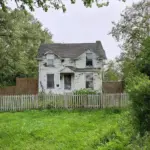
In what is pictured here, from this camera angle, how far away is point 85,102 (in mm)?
16859

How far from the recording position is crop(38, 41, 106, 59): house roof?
25.3 metres

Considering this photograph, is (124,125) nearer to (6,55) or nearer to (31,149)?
(31,149)

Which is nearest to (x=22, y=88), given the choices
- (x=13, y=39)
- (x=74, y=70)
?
(x=13, y=39)

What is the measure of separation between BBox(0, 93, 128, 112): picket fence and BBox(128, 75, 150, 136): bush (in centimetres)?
996

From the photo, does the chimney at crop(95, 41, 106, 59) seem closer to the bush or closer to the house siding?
the house siding

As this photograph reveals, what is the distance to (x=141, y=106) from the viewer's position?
6344 millimetres

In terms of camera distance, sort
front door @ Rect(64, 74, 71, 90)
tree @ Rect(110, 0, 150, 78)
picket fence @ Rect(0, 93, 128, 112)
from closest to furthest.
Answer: picket fence @ Rect(0, 93, 128, 112) < tree @ Rect(110, 0, 150, 78) < front door @ Rect(64, 74, 71, 90)

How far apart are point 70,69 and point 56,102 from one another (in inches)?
322

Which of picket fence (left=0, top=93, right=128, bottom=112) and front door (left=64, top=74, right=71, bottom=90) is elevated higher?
front door (left=64, top=74, right=71, bottom=90)

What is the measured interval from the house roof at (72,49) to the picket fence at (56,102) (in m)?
8.62

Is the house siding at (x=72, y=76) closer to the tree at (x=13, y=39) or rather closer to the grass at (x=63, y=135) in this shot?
the tree at (x=13, y=39)

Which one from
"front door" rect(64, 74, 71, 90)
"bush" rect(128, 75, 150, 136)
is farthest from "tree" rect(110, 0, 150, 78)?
"bush" rect(128, 75, 150, 136)

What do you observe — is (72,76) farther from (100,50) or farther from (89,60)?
(100,50)

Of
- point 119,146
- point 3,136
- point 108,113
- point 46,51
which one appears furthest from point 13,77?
point 119,146
